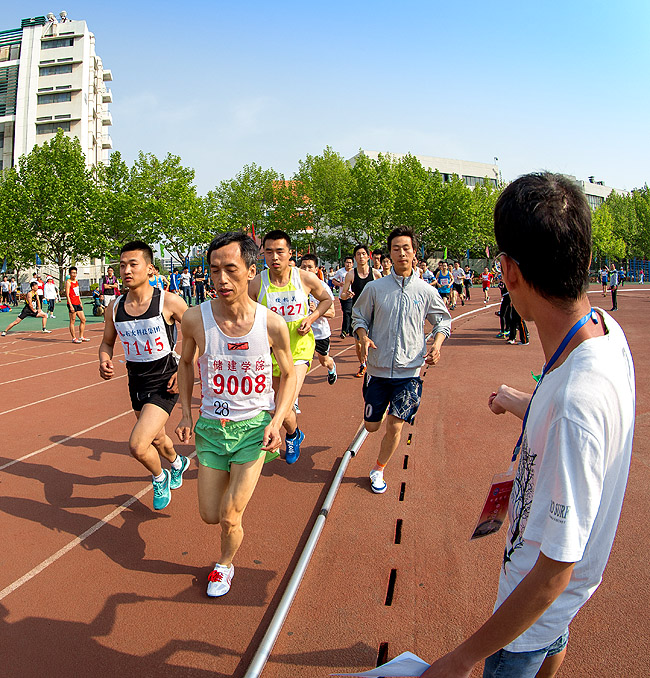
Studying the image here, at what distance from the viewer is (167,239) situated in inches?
1800

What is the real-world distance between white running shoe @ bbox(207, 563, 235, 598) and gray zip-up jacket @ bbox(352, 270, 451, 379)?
2.08 metres

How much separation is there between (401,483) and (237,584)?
1934 mm

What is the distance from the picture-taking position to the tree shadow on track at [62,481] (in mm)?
4695

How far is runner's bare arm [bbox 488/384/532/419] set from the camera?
1.86 metres

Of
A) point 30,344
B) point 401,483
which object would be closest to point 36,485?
point 401,483

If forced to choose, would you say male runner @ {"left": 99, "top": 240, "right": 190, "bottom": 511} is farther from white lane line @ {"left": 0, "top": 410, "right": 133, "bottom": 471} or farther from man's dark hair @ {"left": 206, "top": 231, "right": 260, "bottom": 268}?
white lane line @ {"left": 0, "top": 410, "right": 133, "bottom": 471}

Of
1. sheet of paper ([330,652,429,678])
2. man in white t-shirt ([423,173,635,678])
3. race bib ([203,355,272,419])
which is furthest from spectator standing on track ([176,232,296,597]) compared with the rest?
man in white t-shirt ([423,173,635,678])

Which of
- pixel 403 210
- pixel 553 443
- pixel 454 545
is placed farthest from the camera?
pixel 403 210

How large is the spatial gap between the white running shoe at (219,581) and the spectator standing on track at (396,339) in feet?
5.54

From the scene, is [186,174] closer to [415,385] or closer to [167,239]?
[167,239]

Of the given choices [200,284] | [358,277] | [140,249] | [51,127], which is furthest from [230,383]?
[51,127]

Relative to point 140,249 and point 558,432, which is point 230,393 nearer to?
point 140,249

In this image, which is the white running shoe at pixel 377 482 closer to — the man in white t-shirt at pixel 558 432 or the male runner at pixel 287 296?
the male runner at pixel 287 296

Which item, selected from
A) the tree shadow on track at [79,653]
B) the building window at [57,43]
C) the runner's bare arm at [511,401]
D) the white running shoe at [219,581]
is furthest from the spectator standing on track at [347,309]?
the building window at [57,43]
